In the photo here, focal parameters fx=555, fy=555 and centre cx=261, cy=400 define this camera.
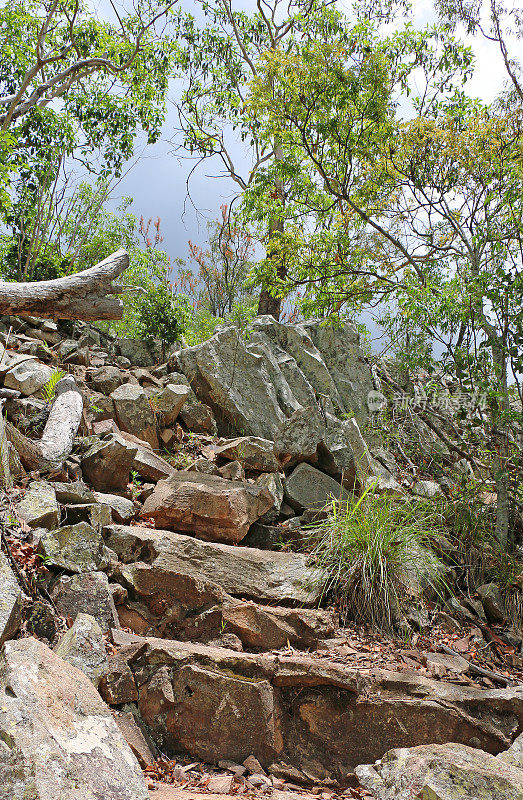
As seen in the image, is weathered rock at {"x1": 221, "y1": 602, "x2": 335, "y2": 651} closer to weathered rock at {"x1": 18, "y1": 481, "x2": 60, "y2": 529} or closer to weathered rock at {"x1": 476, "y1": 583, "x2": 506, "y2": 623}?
weathered rock at {"x1": 18, "y1": 481, "x2": 60, "y2": 529}

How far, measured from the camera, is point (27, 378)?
19.7 feet

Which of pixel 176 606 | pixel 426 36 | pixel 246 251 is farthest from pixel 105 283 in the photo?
pixel 246 251

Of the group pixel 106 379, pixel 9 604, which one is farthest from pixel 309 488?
pixel 9 604

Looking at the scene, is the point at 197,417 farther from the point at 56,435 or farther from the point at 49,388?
the point at 56,435

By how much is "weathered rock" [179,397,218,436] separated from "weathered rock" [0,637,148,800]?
4725 mm

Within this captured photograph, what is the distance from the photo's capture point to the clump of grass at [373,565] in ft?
14.8

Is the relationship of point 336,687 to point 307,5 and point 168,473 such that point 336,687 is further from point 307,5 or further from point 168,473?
point 307,5

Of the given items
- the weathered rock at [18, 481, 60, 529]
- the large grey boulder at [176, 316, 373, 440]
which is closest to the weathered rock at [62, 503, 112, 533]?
the weathered rock at [18, 481, 60, 529]

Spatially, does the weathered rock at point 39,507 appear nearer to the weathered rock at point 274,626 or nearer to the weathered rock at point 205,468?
the weathered rock at point 274,626

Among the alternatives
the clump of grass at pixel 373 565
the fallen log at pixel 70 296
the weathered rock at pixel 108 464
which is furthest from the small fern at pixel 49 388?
the clump of grass at pixel 373 565

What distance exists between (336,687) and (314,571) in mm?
1266

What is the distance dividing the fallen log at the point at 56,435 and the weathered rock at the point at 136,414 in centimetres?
71

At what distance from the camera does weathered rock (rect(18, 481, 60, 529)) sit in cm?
367

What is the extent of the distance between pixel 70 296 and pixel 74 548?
6.38 feet
